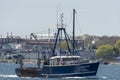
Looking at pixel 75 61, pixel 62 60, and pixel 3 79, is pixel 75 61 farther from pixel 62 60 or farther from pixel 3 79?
pixel 3 79

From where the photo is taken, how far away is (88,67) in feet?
425

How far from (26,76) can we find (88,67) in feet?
35.2

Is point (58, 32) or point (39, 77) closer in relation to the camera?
point (39, 77)

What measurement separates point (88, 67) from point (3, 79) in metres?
13.5

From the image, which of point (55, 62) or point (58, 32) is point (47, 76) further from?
point (58, 32)

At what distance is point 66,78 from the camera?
420 feet

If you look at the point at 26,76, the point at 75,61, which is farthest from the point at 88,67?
the point at 26,76

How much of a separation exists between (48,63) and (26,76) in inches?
170

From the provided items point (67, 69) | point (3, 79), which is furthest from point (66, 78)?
point (3, 79)

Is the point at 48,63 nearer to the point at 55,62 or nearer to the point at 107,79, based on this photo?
the point at 55,62

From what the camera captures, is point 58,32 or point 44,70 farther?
point 58,32

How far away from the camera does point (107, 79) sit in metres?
134

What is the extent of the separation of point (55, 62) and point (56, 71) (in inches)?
87.8

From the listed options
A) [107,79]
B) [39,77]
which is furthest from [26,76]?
[107,79]
